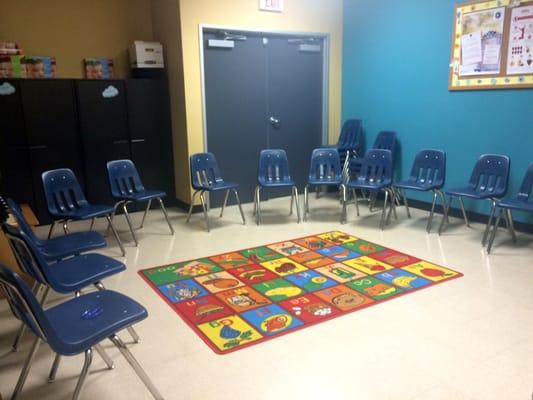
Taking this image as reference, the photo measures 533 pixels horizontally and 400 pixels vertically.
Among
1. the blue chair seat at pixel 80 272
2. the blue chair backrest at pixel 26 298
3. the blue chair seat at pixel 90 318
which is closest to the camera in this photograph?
the blue chair backrest at pixel 26 298

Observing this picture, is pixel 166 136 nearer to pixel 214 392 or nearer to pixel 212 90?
pixel 212 90

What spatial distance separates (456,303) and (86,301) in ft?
7.94

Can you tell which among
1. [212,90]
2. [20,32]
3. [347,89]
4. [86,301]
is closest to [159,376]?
[86,301]

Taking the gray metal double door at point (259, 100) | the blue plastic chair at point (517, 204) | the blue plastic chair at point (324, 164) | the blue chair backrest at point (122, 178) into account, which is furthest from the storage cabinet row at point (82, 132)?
the blue plastic chair at point (517, 204)

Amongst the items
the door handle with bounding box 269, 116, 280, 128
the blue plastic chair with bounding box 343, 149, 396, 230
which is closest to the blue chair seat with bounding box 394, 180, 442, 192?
the blue plastic chair with bounding box 343, 149, 396, 230

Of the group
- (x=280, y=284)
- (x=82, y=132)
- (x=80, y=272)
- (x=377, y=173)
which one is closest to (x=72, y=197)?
(x=82, y=132)

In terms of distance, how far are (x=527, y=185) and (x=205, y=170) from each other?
3344mm

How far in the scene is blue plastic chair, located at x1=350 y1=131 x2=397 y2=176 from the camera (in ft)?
18.9

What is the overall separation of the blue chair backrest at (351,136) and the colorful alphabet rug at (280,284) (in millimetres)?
2103

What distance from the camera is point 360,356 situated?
8.40 ft

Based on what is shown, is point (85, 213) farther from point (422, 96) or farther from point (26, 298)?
point (422, 96)

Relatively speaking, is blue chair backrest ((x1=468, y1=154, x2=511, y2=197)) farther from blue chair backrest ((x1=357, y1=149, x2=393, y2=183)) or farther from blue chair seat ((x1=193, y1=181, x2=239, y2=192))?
blue chair seat ((x1=193, y1=181, x2=239, y2=192))

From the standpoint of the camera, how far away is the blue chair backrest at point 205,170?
16.8 ft

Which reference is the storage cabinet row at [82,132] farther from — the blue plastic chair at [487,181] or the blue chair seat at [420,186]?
the blue plastic chair at [487,181]
